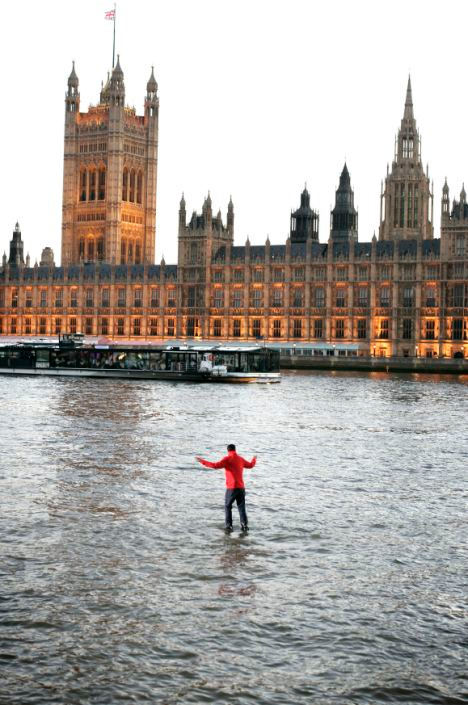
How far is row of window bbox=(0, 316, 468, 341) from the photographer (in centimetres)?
14975

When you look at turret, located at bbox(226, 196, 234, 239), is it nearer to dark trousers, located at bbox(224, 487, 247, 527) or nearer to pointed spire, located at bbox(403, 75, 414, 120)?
pointed spire, located at bbox(403, 75, 414, 120)

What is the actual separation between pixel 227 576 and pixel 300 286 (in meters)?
141

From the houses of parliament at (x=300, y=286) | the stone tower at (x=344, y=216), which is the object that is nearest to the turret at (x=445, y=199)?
the houses of parliament at (x=300, y=286)

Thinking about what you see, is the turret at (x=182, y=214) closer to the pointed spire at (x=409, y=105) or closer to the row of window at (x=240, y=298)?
the row of window at (x=240, y=298)

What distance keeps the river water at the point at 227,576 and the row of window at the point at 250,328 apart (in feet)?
354

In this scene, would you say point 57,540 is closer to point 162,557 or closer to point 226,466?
point 162,557

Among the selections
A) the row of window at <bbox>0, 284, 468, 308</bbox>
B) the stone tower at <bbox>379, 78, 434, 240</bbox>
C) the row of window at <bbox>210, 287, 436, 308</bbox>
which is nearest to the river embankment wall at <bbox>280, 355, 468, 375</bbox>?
the row of window at <bbox>210, 287, 436, 308</bbox>

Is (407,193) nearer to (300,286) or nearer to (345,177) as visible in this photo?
(345,177)

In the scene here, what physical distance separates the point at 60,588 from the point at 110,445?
21.7m

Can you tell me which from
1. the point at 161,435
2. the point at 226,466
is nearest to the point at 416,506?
the point at 226,466

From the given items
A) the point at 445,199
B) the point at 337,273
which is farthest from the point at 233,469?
the point at 445,199

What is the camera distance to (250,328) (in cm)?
16400

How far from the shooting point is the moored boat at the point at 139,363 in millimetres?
106000

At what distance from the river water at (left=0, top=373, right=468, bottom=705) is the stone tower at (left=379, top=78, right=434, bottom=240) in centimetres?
14063
